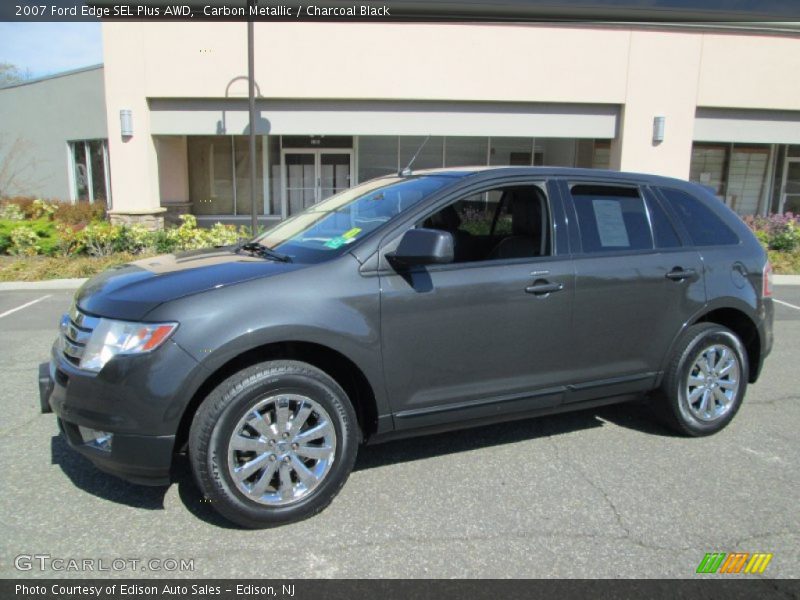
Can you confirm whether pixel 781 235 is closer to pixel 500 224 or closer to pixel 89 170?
pixel 500 224

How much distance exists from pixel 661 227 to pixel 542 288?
1194mm

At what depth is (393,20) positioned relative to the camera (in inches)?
579

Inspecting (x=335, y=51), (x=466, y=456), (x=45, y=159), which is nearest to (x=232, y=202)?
(x=335, y=51)

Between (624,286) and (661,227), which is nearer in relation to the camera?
(624,286)

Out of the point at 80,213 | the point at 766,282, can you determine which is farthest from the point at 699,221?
the point at 80,213

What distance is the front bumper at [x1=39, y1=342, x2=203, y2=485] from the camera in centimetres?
297

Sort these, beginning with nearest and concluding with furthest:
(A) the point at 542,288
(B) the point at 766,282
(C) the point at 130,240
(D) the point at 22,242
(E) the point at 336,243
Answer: (E) the point at 336,243 < (A) the point at 542,288 < (B) the point at 766,282 < (C) the point at 130,240 < (D) the point at 22,242

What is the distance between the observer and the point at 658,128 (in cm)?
1535

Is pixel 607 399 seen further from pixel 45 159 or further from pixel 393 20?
pixel 45 159

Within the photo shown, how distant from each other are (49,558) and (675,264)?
156 inches

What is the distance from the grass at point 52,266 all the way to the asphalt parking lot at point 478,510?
290 inches

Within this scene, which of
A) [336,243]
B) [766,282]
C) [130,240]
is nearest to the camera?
[336,243]

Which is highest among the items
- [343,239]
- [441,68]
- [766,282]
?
[441,68]
